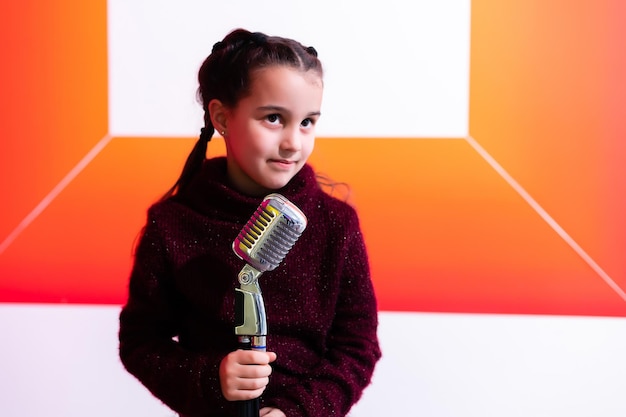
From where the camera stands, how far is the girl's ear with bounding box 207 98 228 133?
3.71 feet

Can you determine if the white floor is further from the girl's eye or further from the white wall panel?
the girl's eye

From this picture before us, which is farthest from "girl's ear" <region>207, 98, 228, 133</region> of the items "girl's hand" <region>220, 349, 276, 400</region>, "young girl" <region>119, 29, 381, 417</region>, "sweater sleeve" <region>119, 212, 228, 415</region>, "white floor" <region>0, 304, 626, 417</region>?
"white floor" <region>0, 304, 626, 417</region>

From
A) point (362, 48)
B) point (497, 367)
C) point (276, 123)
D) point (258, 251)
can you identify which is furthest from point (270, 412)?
point (362, 48)

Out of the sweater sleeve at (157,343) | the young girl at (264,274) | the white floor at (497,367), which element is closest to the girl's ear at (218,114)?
the young girl at (264,274)

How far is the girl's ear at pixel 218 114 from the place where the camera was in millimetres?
1132

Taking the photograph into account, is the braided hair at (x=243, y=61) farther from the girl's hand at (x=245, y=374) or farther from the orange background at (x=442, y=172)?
the orange background at (x=442, y=172)

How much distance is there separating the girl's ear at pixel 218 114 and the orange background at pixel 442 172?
455 millimetres

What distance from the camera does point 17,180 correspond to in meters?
1.65

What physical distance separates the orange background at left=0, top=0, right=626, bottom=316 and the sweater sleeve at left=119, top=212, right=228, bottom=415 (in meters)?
0.48

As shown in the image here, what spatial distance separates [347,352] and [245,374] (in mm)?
182

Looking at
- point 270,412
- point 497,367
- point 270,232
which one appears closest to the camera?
point 270,232

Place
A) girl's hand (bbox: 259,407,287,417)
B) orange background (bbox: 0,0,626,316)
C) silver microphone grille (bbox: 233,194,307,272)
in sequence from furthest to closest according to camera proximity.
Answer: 1. orange background (bbox: 0,0,626,316)
2. girl's hand (bbox: 259,407,287,417)
3. silver microphone grille (bbox: 233,194,307,272)

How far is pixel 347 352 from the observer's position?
112cm

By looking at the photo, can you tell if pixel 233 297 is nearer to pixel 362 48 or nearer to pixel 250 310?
pixel 250 310
